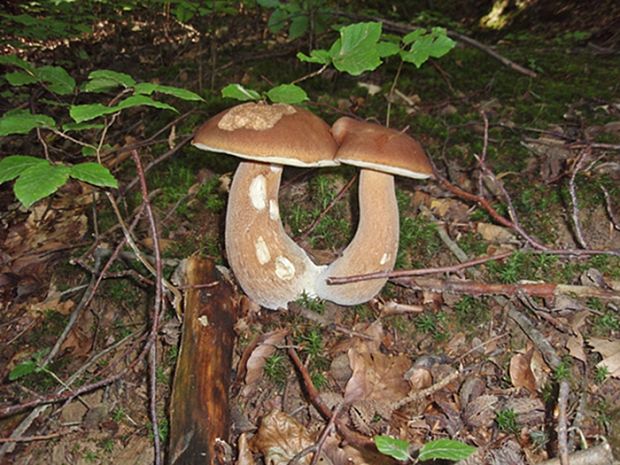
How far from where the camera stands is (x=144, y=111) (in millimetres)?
5074

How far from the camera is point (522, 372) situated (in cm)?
218

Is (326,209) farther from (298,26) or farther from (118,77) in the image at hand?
(298,26)

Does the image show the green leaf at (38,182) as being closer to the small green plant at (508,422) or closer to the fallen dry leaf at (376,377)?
the fallen dry leaf at (376,377)

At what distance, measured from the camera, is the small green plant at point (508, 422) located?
6.48 feet

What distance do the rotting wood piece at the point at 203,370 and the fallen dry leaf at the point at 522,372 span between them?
58.0 inches

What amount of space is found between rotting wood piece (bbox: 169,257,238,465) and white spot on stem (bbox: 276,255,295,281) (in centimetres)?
37

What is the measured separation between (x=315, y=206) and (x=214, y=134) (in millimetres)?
1367

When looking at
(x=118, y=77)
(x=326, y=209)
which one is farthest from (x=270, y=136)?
(x=326, y=209)

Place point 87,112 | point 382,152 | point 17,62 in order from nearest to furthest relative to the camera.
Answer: point 87,112, point 382,152, point 17,62

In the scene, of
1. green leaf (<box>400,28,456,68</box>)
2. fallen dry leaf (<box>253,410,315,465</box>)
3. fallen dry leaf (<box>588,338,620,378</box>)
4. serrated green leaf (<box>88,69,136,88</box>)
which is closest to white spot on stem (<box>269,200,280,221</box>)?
serrated green leaf (<box>88,69,136,88</box>)

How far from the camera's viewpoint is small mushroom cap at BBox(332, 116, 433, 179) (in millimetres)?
2074

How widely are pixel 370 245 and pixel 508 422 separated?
111cm

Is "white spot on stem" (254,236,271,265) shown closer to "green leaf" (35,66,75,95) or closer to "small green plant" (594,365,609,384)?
"green leaf" (35,66,75,95)

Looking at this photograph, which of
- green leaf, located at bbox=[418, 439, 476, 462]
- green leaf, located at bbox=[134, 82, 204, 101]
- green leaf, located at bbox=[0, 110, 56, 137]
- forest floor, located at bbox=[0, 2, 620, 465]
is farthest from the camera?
forest floor, located at bbox=[0, 2, 620, 465]
